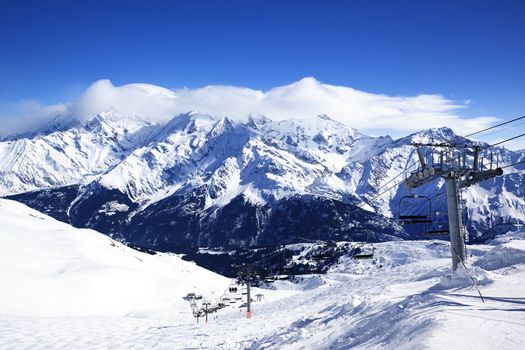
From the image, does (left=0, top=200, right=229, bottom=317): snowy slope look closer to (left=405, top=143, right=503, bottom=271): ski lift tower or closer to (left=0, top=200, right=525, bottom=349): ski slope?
(left=0, top=200, right=525, bottom=349): ski slope

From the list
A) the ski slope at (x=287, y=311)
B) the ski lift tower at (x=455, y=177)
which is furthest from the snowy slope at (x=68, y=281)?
the ski lift tower at (x=455, y=177)

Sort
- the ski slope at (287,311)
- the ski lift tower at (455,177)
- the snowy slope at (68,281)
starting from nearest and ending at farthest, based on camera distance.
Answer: the ski slope at (287,311) → the ski lift tower at (455,177) → the snowy slope at (68,281)

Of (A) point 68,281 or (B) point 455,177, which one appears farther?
(A) point 68,281

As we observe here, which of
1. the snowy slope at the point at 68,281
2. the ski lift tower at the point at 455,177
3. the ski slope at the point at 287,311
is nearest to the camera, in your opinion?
the ski slope at the point at 287,311

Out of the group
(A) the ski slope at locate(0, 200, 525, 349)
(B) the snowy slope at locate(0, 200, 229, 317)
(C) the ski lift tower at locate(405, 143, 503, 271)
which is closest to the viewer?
(A) the ski slope at locate(0, 200, 525, 349)

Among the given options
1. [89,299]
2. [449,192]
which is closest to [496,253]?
[449,192]

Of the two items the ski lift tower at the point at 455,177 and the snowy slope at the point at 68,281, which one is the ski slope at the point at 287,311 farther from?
the ski lift tower at the point at 455,177

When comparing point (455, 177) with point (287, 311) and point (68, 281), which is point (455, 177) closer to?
point (287, 311)

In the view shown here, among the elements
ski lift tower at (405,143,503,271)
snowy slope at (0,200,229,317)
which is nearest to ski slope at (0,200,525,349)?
snowy slope at (0,200,229,317)

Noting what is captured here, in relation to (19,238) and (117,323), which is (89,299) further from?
(19,238)

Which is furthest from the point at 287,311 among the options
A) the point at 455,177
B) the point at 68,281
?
the point at 68,281
